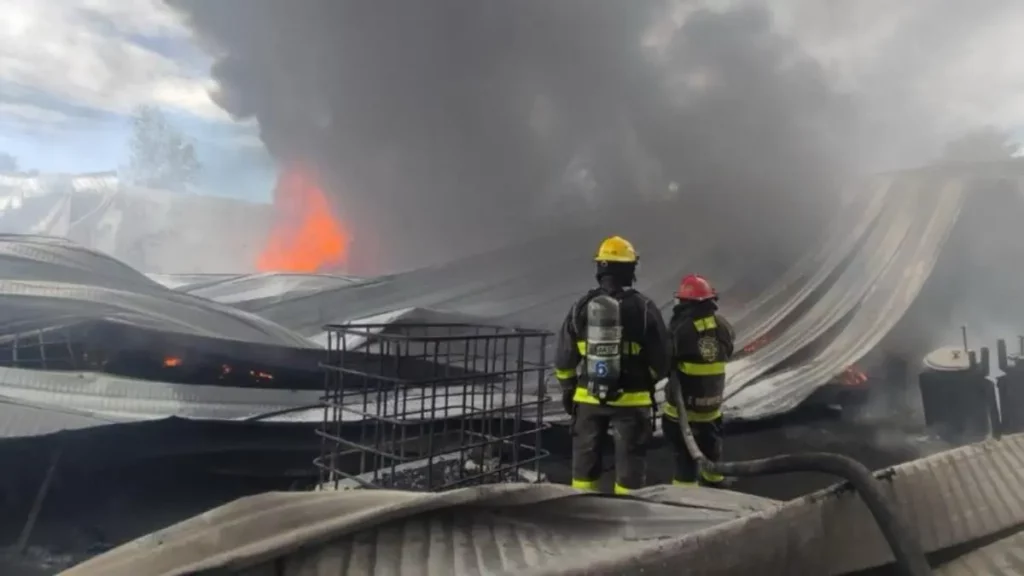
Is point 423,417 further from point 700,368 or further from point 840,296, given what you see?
point 840,296

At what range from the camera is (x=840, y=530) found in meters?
1.11

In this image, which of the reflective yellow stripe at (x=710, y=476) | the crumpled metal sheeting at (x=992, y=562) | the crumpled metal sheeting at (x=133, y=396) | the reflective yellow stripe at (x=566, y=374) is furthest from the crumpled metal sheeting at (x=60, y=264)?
the crumpled metal sheeting at (x=992, y=562)

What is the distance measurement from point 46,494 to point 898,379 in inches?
276

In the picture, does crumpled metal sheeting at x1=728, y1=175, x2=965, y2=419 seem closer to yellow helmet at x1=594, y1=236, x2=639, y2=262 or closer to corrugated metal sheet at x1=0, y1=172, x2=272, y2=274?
yellow helmet at x1=594, y1=236, x2=639, y2=262

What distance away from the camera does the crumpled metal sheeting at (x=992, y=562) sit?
46.9 inches

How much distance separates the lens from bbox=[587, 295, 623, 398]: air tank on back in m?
3.16

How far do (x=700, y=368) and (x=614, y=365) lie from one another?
816mm

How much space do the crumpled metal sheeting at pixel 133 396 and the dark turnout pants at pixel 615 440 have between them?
66.7 inches

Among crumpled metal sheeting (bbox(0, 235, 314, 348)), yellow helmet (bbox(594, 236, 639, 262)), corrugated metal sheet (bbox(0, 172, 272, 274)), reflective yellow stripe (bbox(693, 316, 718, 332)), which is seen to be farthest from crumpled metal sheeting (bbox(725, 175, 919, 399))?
Result: corrugated metal sheet (bbox(0, 172, 272, 274))

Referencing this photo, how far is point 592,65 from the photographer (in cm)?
810

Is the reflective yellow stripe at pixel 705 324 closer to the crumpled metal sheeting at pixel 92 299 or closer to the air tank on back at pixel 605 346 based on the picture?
the air tank on back at pixel 605 346

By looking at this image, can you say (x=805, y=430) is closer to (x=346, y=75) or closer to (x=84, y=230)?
(x=346, y=75)

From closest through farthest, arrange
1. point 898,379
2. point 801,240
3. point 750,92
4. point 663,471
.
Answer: point 663,471, point 898,379, point 801,240, point 750,92

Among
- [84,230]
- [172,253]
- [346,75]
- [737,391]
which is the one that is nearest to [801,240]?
[737,391]
